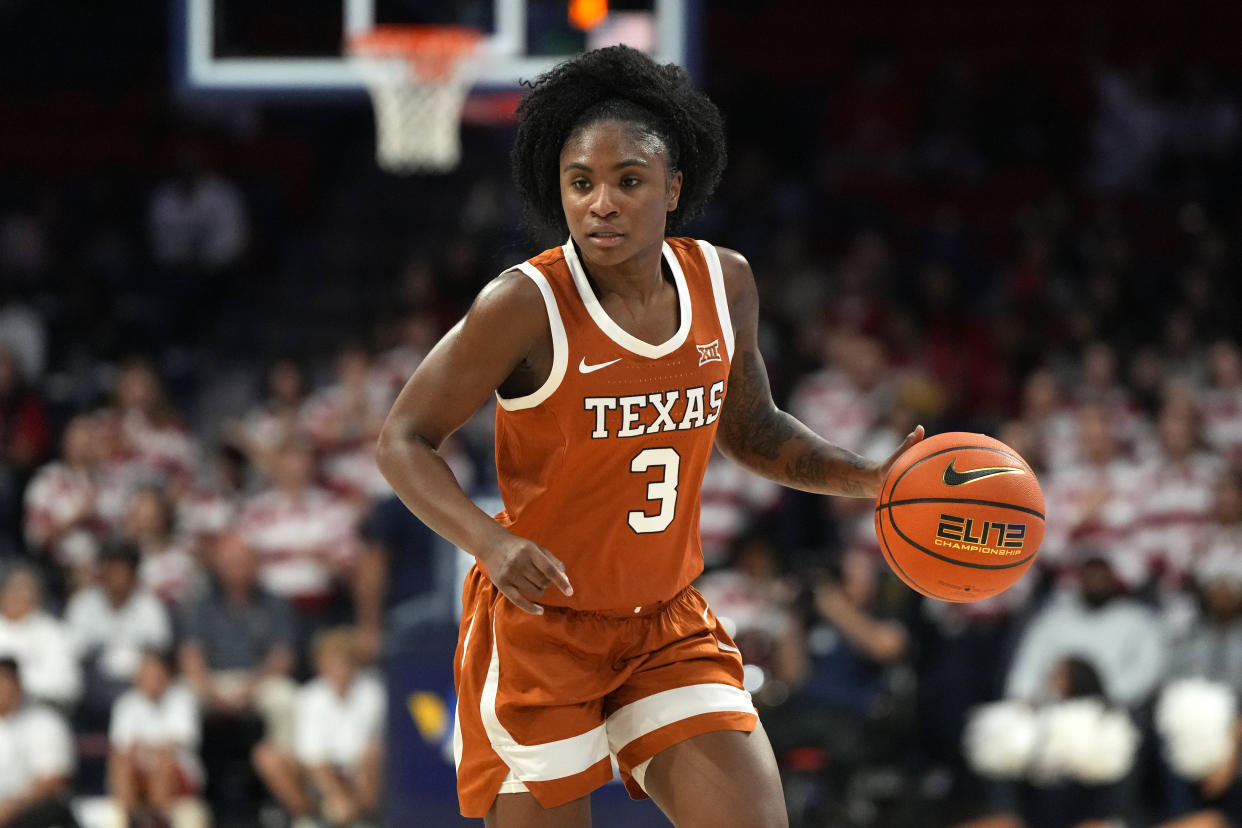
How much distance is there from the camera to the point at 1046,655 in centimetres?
790

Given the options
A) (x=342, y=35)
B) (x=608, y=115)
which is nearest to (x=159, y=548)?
(x=342, y=35)

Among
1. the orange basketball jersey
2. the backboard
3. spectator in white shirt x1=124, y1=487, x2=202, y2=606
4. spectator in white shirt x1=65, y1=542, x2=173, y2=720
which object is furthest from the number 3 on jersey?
spectator in white shirt x1=124, y1=487, x2=202, y2=606

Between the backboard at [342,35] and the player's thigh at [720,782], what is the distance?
5125 millimetres

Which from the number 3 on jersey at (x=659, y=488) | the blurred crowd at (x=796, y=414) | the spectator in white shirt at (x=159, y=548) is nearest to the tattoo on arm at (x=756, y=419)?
the number 3 on jersey at (x=659, y=488)

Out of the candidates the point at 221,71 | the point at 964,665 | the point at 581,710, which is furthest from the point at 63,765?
the point at 581,710

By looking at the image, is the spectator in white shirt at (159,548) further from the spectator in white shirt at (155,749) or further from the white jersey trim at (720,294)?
the white jersey trim at (720,294)

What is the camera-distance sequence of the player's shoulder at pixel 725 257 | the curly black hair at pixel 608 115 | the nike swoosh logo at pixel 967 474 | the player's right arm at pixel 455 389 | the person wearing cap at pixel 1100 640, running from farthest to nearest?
the person wearing cap at pixel 1100 640 < the player's shoulder at pixel 725 257 < the nike swoosh logo at pixel 967 474 < the curly black hair at pixel 608 115 < the player's right arm at pixel 455 389

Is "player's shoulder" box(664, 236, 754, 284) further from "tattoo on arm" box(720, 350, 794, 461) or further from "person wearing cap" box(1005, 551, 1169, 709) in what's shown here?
"person wearing cap" box(1005, 551, 1169, 709)

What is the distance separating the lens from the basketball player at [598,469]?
3477 mm

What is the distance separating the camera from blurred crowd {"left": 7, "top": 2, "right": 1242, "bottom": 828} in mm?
7832

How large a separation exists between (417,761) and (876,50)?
9150mm

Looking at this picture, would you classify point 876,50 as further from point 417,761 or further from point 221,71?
point 417,761

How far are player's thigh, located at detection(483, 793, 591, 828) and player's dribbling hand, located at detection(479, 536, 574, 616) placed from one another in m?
0.54

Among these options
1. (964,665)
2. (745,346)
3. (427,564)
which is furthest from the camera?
(427,564)
